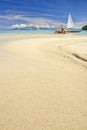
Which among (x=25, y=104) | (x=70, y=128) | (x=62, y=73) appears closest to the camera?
(x=70, y=128)

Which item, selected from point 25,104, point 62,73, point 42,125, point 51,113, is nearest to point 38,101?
point 25,104

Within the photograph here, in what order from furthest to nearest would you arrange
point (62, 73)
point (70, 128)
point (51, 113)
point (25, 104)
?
point (62, 73) < point (25, 104) < point (51, 113) < point (70, 128)

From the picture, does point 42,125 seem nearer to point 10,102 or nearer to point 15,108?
point 15,108

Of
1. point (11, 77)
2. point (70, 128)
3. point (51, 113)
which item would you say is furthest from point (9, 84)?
point (70, 128)

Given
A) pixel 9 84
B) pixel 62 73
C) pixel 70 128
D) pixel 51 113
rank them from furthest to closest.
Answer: pixel 62 73 → pixel 9 84 → pixel 51 113 → pixel 70 128

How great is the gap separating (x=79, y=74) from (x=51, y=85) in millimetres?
1430

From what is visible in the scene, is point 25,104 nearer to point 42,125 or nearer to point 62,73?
point 42,125

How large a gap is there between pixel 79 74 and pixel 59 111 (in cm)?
244

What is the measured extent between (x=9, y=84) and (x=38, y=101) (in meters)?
1.06

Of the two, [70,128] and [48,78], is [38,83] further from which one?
[70,128]

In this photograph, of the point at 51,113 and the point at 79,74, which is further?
the point at 79,74

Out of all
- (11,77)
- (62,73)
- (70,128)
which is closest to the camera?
(70,128)

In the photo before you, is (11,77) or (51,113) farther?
(11,77)

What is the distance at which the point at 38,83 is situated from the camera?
13.5 feet
